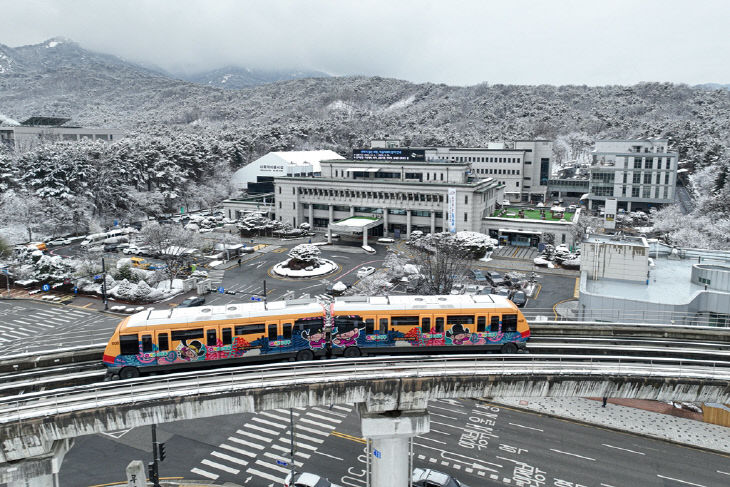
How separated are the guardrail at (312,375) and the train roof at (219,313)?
A: 2430 mm

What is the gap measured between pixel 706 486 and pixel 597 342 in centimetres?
784

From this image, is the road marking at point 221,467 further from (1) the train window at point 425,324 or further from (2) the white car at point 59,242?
(2) the white car at point 59,242

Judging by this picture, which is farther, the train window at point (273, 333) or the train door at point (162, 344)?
the train window at point (273, 333)

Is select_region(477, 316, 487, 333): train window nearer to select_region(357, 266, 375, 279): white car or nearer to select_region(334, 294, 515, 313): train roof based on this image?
select_region(334, 294, 515, 313): train roof

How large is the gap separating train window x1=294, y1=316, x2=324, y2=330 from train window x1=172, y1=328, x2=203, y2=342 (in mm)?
4177

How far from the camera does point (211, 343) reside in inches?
836

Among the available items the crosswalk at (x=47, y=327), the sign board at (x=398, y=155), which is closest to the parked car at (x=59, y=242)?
the crosswalk at (x=47, y=327)

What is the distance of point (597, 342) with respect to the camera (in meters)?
24.7

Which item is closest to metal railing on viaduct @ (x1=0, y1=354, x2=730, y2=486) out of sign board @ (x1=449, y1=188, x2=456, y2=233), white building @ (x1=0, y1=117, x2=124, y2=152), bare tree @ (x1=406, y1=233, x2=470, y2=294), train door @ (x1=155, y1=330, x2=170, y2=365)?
train door @ (x1=155, y1=330, x2=170, y2=365)

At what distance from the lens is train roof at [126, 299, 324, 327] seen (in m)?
21.1

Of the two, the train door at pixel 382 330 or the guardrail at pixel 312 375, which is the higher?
the train door at pixel 382 330

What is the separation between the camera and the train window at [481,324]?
22266 mm

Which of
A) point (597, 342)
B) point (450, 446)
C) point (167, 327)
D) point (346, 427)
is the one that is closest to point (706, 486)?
point (597, 342)

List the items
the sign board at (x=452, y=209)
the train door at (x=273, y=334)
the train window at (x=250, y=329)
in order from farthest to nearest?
the sign board at (x=452, y=209) < the train door at (x=273, y=334) < the train window at (x=250, y=329)
